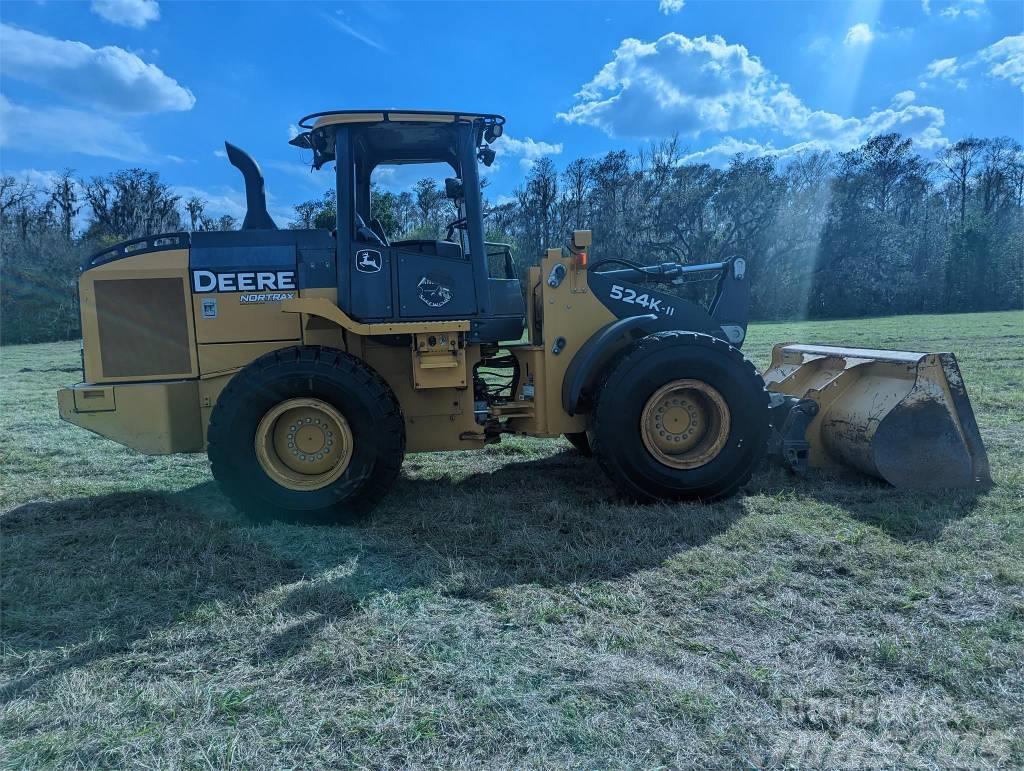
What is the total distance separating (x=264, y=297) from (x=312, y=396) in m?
0.88

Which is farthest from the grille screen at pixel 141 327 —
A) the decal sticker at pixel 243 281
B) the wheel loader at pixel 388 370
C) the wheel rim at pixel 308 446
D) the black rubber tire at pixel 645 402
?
the black rubber tire at pixel 645 402

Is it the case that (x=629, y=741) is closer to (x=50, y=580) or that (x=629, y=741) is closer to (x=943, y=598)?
(x=943, y=598)

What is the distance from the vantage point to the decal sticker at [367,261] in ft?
16.3

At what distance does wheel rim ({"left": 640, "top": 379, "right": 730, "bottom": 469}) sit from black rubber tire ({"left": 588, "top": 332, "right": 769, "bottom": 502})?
0.04 meters

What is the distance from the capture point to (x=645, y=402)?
4.94 meters

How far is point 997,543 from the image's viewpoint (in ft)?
13.2

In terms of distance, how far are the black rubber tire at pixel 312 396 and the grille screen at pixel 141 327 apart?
2.34 ft

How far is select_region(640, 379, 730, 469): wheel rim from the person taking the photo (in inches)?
197

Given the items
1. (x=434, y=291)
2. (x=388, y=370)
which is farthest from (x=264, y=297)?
(x=434, y=291)

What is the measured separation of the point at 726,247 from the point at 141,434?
1673 inches

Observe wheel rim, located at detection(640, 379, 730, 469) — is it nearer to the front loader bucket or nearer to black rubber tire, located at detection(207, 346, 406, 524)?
the front loader bucket

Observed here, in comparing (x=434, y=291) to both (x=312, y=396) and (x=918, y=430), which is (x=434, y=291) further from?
(x=918, y=430)

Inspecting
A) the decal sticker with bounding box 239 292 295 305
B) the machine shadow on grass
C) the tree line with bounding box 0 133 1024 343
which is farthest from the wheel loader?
the tree line with bounding box 0 133 1024 343

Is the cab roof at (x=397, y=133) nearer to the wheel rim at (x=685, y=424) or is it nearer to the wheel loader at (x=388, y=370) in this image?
the wheel loader at (x=388, y=370)
